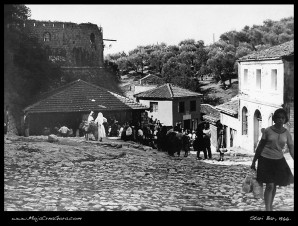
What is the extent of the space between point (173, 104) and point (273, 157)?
147cm

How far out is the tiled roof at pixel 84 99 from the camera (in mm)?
5723

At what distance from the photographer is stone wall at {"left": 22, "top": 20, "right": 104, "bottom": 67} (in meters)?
5.67

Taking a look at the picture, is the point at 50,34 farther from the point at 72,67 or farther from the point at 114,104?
the point at 114,104

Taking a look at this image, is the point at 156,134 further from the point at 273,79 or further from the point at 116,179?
the point at 273,79

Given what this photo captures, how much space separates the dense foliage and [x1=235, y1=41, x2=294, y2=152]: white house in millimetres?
169

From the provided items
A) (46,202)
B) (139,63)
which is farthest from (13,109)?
(139,63)

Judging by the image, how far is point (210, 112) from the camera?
5684 millimetres

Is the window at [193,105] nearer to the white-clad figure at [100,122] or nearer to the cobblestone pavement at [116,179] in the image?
the cobblestone pavement at [116,179]

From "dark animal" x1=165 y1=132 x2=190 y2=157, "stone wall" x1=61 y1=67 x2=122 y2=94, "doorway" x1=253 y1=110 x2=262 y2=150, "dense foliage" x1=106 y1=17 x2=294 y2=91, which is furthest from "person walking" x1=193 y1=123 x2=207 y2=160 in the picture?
"stone wall" x1=61 y1=67 x2=122 y2=94

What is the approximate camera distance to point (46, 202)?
5.17 meters

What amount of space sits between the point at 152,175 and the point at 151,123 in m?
0.70

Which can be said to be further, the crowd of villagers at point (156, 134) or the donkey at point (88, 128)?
the donkey at point (88, 128)

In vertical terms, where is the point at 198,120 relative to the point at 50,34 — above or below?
below

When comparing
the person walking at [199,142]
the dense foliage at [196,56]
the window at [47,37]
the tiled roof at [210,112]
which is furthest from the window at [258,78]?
the window at [47,37]
